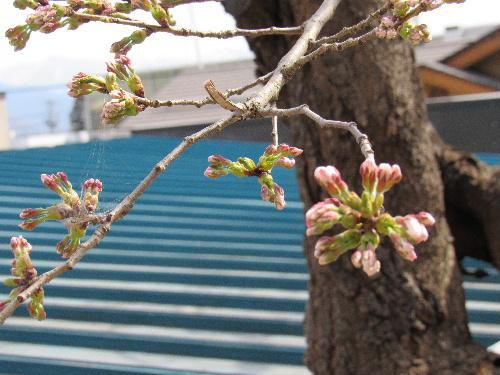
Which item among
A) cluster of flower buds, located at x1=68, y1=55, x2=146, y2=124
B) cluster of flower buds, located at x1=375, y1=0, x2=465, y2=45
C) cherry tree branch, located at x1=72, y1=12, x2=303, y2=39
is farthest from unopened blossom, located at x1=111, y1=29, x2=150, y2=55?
cluster of flower buds, located at x1=375, y1=0, x2=465, y2=45

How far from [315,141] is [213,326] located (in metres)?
1.20

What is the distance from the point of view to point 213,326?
332 centimetres

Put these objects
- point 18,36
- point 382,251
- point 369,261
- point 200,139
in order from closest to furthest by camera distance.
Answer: point 369,261 < point 200,139 < point 18,36 < point 382,251

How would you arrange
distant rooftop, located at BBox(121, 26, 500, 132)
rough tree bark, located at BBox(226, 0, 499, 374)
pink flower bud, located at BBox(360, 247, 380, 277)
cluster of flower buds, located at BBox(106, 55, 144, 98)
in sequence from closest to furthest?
pink flower bud, located at BBox(360, 247, 380, 277) → cluster of flower buds, located at BBox(106, 55, 144, 98) → rough tree bark, located at BBox(226, 0, 499, 374) → distant rooftop, located at BBox(121, 26, 500, 132)

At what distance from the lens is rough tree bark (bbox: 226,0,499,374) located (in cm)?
227

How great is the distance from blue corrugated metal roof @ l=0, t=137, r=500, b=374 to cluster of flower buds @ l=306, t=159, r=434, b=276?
1.67m

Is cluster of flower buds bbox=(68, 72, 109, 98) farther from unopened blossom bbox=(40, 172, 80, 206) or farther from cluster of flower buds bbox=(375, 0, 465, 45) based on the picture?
cluster of flower buds bbox=(375, 0, 465, 45)

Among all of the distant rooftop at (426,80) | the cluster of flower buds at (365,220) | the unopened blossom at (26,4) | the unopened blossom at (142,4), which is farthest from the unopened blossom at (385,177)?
the distant rooftop at (426,80)

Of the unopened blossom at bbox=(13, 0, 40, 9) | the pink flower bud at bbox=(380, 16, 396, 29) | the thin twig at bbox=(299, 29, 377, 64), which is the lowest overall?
the thin twig at bbox=(299, 29, 377, 64)

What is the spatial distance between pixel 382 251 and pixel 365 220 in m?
1.61

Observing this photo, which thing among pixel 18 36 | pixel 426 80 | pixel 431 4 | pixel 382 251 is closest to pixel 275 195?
pixel 431 4

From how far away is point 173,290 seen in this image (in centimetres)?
363

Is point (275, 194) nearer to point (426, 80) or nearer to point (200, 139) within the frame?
point (200, 139)

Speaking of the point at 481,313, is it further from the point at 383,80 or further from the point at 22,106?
the point at 22,106
